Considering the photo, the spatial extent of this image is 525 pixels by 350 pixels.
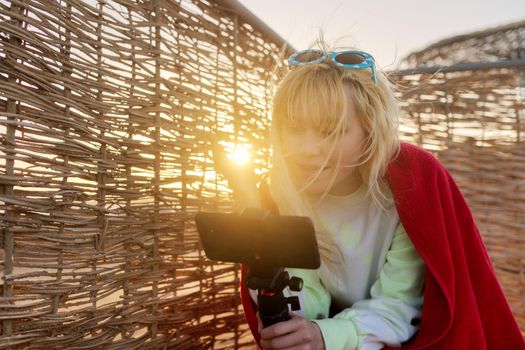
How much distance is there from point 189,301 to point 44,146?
3.03 feet

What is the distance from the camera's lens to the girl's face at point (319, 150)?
139cm

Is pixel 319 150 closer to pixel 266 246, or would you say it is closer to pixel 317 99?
pixel 317 99

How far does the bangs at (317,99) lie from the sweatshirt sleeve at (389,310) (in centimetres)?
45

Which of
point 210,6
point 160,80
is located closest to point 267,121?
point 210,6

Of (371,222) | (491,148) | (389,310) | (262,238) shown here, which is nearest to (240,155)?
(371,222)

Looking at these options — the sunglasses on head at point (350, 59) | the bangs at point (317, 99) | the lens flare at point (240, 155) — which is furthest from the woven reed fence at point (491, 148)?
the bangs at point (317, 99)

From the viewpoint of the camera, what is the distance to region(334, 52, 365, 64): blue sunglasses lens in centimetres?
148

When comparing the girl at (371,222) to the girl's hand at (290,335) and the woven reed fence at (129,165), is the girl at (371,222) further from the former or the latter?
the woven reed fence at (129,165)

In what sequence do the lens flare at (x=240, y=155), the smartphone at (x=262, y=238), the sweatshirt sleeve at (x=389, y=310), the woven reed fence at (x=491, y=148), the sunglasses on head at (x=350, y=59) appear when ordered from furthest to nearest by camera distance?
the woven reed fence at (x=491, y=148) < the lens flare at (x=240, y=155) < the sunglasses on head at (x=350, y=59) < the sweatshirt sleeve at (x=389, y=310) < the smartphone at (x=262, y=238)

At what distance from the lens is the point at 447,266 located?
53.9 inches

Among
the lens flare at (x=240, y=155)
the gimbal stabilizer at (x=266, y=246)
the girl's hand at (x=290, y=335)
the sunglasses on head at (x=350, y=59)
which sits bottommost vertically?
the girl's hand at (x=290, y=335)

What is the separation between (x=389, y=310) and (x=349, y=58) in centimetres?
80

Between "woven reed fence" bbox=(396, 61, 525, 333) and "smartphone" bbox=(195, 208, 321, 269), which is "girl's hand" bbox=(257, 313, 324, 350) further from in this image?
"woven reed fence" bbox=(396, 61, 525, 333)

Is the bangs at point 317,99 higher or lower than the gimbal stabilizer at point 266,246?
higher
